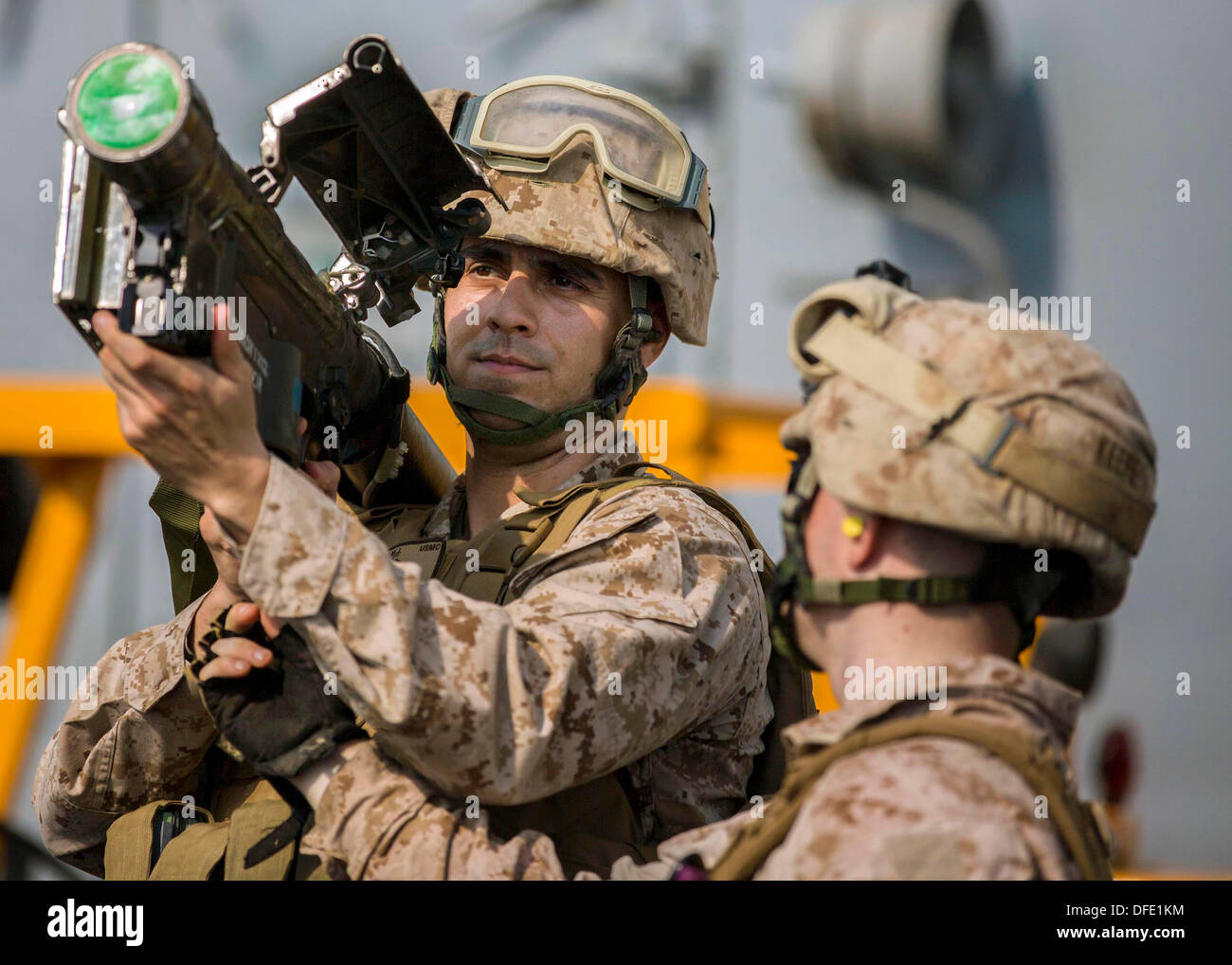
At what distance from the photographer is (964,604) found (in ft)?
7.58

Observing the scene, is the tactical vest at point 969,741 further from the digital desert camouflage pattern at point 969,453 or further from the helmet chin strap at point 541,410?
the helmet chin strap at point 541,410

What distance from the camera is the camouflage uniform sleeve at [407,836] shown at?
2586 mm

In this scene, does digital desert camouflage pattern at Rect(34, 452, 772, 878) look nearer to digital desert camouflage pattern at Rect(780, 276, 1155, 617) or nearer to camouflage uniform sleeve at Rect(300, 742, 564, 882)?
camouflage uniform sleeve at Rect(300, 742, 564, 882)

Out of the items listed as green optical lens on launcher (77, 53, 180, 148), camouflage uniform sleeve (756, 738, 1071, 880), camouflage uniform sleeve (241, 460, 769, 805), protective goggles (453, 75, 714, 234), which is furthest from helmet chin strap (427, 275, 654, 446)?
camouflage uniform sleeve (756, 738, 1071, 880)

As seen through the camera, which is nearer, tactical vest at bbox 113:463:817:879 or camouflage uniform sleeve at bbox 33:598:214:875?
tactical vest at bbox 113:463:817:879

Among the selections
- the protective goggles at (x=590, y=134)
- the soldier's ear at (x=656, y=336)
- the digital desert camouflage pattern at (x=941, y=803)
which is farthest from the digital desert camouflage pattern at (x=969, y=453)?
the soldier's ear at (x=656, y=336)

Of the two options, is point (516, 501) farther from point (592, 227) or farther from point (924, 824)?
point (924, 824)

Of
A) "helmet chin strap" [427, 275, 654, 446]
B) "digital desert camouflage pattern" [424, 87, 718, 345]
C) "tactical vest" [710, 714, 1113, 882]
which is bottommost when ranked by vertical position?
"tactical vest" [710, 714, 1113, 882]

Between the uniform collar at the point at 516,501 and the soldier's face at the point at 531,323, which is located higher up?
the soldier's face at the point at 531,323

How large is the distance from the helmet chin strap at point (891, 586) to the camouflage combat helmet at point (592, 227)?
48.3 inches

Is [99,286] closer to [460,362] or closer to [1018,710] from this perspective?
[460,362]

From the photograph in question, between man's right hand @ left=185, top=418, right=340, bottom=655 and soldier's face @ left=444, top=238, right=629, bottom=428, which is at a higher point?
soldier's face @ left=444, top=238, right=629, bottom=428

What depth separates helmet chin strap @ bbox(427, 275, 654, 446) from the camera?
3539mm

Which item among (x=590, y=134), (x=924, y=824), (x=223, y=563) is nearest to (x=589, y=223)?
(x=590, y=134)
